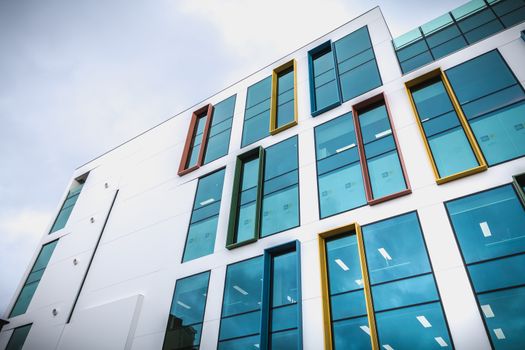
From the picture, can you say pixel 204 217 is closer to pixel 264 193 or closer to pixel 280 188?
pixel 264 193

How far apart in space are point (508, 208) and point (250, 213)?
10626mm

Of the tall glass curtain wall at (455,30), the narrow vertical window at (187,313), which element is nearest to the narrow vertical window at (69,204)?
the narrow vertical window at (187,313)

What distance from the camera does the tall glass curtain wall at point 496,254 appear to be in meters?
9.21

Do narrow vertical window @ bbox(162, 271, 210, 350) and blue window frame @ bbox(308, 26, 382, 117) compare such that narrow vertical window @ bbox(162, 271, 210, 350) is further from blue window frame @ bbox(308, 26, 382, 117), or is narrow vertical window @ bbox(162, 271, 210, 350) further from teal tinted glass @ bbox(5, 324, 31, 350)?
teal tinted glass @ bbox(5, 324, 31, 350)

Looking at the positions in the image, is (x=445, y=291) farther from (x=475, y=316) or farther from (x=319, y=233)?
(x=319, y=233)

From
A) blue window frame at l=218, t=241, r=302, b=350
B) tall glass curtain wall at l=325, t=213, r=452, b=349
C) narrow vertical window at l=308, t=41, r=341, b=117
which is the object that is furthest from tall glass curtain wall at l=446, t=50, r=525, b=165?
blue window frame at l=218, t=241, r=302, b=350

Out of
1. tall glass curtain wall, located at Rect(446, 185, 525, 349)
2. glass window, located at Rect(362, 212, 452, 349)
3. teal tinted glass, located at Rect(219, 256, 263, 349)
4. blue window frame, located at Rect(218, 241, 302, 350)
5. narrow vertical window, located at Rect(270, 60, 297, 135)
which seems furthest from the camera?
narrow vertical window, located at Rect(270, 60, 297, 135)

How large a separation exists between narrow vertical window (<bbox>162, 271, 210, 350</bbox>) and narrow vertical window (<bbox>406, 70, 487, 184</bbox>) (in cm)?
1109

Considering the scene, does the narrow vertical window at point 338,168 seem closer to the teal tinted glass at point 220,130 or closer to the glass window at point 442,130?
the glass window at point 442,130

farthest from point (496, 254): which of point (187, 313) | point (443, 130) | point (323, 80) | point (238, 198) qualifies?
point (323, 80)

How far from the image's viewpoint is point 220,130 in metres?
23.5

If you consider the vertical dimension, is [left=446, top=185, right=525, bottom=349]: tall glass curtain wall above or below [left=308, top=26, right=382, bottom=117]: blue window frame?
below

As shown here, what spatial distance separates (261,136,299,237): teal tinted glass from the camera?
1588 cm

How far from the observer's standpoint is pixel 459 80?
15.2m
